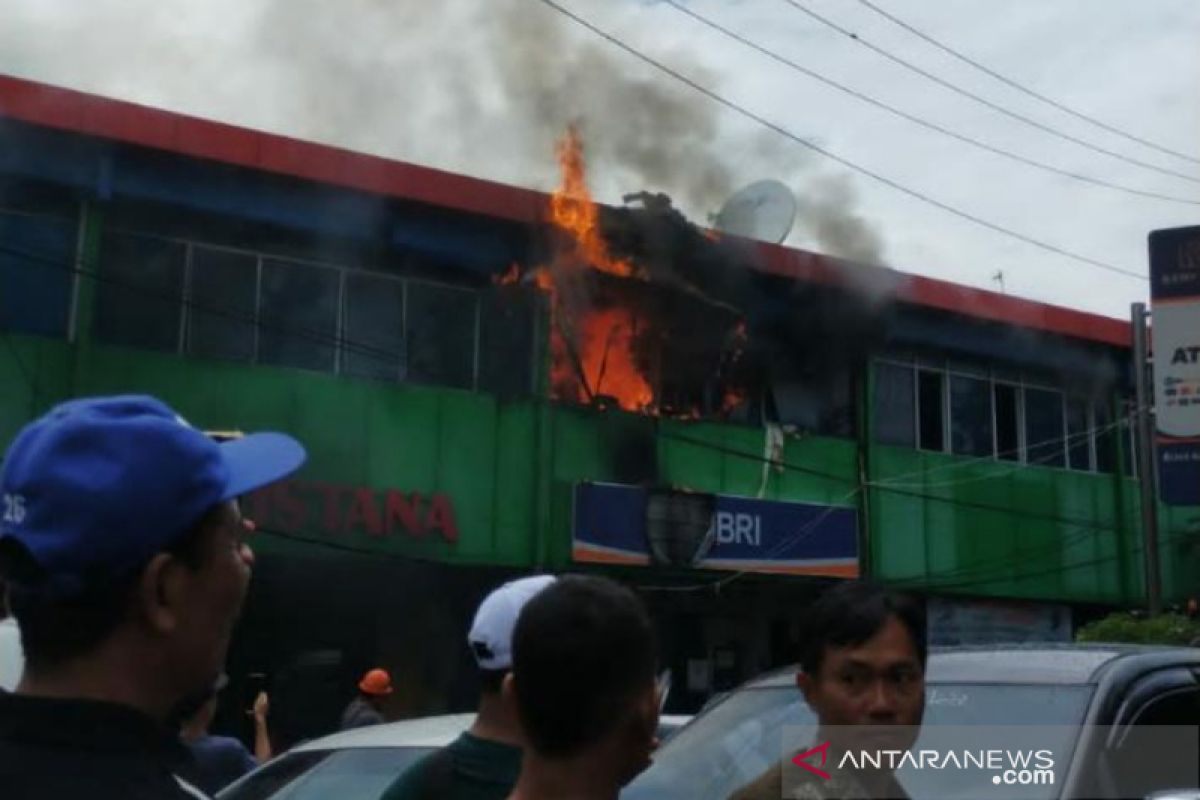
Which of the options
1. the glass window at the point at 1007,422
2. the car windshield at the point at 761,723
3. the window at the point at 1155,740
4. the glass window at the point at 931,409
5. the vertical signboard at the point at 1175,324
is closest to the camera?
the window at the point at 1155,740

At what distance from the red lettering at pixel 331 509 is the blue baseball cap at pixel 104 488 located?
49.0ft

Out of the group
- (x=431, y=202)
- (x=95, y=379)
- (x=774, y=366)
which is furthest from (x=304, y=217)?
(x=774, y=366)

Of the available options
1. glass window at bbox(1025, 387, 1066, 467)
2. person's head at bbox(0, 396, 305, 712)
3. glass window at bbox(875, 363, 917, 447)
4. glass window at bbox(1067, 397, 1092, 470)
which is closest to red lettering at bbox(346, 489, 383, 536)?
glass window at bbox(875, 363, 917, 447)

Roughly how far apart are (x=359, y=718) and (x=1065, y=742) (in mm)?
6467

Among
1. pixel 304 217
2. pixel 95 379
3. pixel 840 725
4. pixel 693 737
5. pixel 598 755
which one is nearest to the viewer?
pixel 598 755

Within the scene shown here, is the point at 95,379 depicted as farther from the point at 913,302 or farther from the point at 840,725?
the point at 840,725

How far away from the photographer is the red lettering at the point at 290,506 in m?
15.9

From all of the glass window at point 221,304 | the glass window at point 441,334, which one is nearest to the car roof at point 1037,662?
the glass window at point 221,304

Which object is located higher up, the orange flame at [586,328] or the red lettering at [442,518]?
the orange flame at [586,328]

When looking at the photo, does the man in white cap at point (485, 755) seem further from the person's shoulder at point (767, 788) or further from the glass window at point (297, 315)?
the glass window at point (297, 315)

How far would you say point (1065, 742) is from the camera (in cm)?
354

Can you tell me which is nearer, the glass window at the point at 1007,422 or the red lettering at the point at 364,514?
the red lettering at the point at 364,514

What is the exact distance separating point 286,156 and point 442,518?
4446 millimetres

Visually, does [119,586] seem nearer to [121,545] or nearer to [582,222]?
[121,545]
